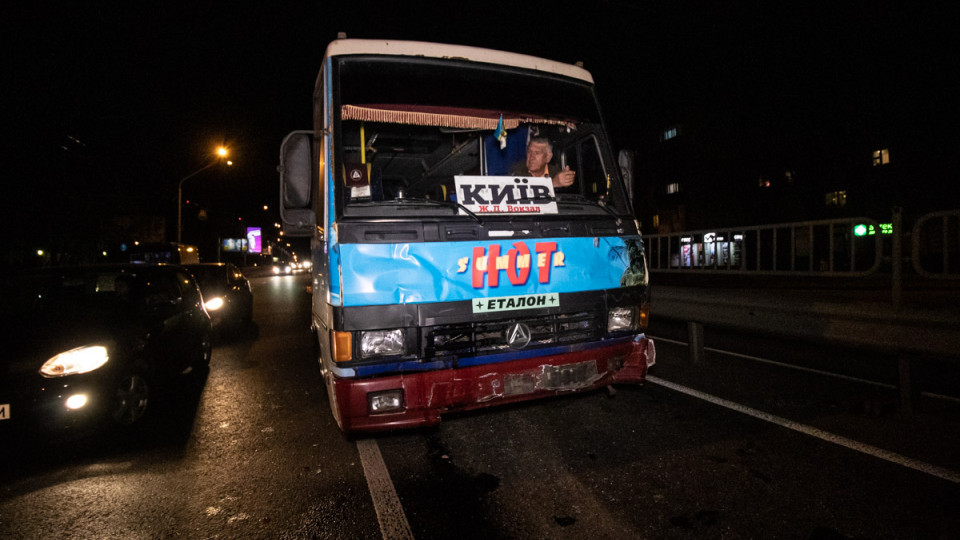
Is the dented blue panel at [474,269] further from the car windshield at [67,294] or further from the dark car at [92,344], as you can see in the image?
the car windshield at [67,294]

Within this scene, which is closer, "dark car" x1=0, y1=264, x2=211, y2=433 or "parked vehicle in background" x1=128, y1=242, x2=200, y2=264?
"dark car" x1=0, y1=264, x2=211, y2=433

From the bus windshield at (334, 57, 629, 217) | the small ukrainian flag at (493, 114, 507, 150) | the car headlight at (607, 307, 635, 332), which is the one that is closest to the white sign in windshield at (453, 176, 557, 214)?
the bus windshield at (334, 57, 629, 217)

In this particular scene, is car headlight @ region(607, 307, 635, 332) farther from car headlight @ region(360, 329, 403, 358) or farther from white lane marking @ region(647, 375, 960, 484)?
car headlight @ region(360, 329, 403, 358)

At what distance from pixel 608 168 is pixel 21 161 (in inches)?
821

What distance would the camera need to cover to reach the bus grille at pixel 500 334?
303 centimetres

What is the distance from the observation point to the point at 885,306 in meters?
3.83

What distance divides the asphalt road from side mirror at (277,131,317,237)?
1672 millimetres

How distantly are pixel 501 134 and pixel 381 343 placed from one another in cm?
193

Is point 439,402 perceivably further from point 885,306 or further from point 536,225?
point 885,306

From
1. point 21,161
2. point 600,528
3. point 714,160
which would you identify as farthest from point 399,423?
point 714,160

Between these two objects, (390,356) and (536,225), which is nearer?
(390,356)

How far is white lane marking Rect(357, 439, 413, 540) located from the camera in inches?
97.8

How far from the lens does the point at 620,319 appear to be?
3.52 meters

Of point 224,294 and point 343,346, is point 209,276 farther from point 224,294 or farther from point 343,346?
point 343,346
